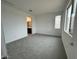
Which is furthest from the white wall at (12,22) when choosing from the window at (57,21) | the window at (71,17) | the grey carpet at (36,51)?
the window at (71,17)

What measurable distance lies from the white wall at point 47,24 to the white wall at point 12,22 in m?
2.55

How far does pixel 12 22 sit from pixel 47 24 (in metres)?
4.02

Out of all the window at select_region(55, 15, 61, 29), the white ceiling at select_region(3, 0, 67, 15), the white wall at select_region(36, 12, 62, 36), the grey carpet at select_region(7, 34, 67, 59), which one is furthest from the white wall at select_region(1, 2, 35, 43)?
the window at select_region(55, 15, 61, 29)

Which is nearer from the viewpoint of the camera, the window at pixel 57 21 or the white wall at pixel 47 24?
the window at pixel 57 21

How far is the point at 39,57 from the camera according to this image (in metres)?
2.82

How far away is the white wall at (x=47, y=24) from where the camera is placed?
295 inches

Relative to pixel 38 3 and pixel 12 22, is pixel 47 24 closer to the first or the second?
pixel 38 3

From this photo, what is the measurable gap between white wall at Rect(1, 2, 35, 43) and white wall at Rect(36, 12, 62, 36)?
2553 millimetres

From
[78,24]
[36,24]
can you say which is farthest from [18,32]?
[78,24]

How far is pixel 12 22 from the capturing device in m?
5.09

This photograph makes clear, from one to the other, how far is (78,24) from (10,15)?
182 inches

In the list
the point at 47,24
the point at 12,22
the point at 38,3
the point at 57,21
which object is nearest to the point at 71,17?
the point at 38,3

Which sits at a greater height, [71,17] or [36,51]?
[71,17]

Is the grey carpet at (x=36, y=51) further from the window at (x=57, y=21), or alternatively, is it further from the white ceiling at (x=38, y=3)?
the window at (x=57, y=21)
